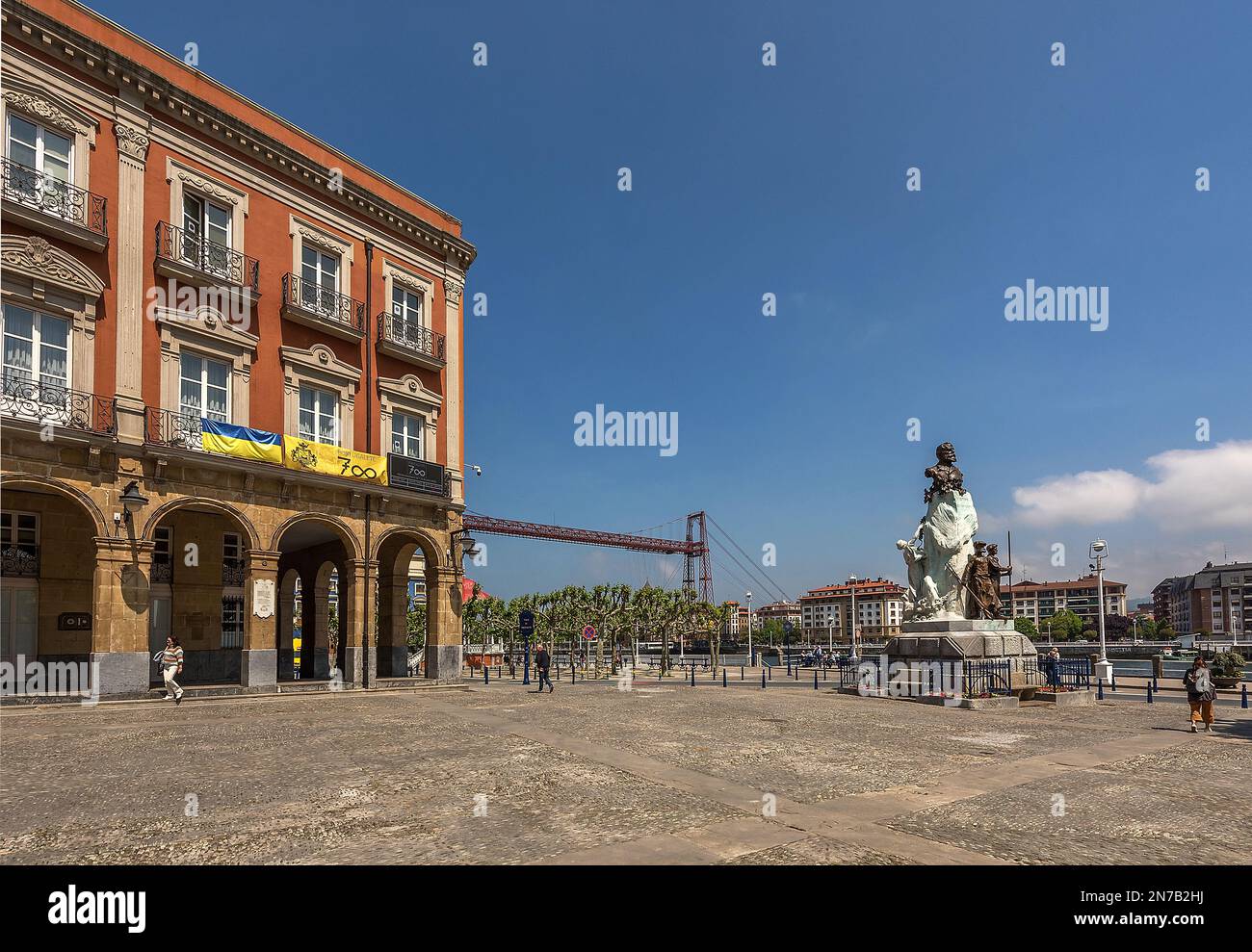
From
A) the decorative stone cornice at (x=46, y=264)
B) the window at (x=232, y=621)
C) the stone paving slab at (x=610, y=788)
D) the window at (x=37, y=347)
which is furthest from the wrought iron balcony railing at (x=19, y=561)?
the decorative stone cornice at (x=46, y=264)

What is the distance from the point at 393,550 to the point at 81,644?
10.5 m

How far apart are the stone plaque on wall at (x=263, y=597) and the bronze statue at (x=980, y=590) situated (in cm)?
2054

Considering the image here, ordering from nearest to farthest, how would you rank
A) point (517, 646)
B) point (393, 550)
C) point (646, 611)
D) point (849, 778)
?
point (849, 778) → point (393, 550) → point (646, 611) → point (517, 646)

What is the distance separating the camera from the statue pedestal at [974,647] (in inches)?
847

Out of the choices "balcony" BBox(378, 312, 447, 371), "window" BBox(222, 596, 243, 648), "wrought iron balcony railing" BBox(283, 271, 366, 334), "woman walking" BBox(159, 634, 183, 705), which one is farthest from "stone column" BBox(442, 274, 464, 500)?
"woman walking" BBox(159, 634, 183, 705)

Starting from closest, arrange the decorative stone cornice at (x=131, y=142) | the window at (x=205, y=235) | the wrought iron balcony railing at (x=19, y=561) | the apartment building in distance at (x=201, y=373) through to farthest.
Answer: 1. the apartment building in distance at (x=201, y=373)
2. the decorative stone cornice at (x=131, y=142)
3. the wrought iron balcony railing at (x=19, y=561)
4. the window at (x=205, y=235)

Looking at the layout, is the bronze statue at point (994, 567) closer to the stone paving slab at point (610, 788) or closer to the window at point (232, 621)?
the stone paving slab at point (610, 788)

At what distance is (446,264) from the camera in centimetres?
3123

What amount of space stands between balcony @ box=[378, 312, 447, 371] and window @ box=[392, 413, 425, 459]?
7.02 ft

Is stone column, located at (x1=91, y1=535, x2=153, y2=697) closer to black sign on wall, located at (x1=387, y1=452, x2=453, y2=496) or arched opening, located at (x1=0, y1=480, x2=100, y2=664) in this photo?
arched opening, located at (x1=0, y1=480, x2=100, y2=664)

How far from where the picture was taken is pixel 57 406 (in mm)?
19219
